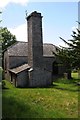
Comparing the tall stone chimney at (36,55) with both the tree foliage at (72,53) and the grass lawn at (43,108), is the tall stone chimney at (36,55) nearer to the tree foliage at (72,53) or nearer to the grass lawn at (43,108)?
the tree foliage at (72,53)

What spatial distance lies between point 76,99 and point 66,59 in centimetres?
1142

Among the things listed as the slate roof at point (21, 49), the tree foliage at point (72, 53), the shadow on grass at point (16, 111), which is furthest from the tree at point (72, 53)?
the shadow on grass at point (16, 111)

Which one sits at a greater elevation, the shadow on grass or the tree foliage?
the tree foliage

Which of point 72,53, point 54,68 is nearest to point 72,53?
point 72,53

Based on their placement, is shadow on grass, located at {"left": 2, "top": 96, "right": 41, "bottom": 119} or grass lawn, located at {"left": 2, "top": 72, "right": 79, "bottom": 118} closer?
shadow on grass, located at {"left": 2, "top": 96, "right": 41, "bottom": 119}

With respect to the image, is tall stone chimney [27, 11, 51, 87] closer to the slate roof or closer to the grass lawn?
the slate roof

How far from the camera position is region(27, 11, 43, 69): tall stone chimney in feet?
96.6

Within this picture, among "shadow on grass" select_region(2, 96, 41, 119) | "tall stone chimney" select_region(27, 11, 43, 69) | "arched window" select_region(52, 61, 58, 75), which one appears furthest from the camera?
"arched window" select_region(52, 61, 58, 75)

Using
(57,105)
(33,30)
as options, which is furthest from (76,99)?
(33,30)

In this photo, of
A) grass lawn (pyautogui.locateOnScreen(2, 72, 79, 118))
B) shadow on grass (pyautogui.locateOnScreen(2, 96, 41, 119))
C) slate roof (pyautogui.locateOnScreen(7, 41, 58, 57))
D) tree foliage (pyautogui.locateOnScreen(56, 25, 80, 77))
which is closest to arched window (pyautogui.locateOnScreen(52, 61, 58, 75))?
slate roof (pyautogui.locateOnScreen(7, 41, 58, 57))

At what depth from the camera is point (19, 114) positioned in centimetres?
1349

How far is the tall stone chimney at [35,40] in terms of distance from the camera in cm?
2944

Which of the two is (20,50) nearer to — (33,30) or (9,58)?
(9,58)

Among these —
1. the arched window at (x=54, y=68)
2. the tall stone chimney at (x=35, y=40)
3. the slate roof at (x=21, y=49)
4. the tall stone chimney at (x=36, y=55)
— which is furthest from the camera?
the arched window at (x=54, y=68)
